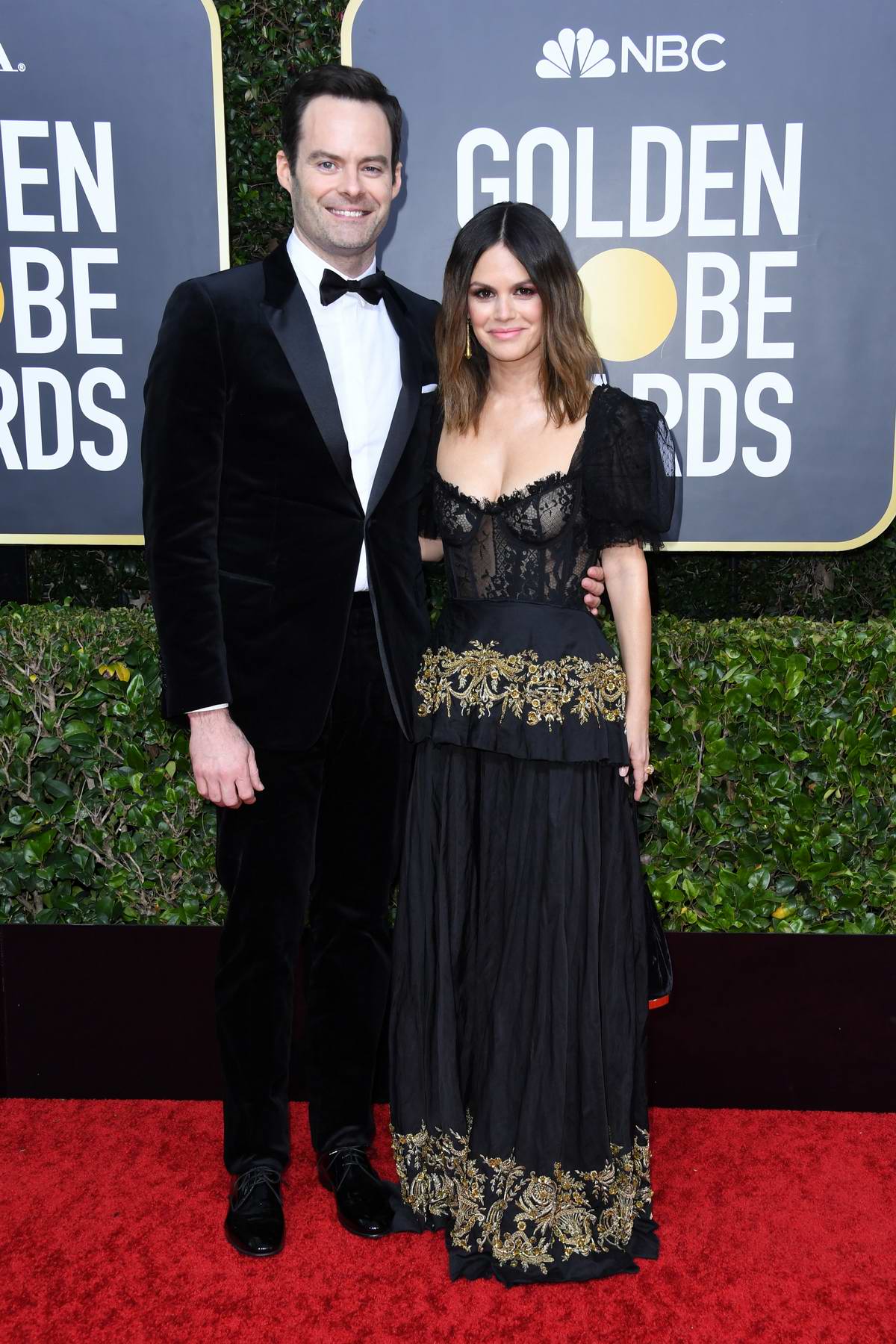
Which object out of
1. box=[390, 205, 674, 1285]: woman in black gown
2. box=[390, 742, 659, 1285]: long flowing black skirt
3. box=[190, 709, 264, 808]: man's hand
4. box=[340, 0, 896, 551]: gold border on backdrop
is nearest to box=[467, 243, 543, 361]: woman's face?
box=[390, 205, 674, 1285]: woman in black gown

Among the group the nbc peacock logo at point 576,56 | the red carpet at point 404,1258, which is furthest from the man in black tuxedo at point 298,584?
the nbc peacock logo at point 576,56

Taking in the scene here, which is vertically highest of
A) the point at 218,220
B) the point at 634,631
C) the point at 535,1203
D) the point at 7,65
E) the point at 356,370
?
the point at 7,65

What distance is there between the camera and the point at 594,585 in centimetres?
218

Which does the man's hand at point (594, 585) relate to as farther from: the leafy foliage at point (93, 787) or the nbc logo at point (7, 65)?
the nbc logo at point (7, 65)

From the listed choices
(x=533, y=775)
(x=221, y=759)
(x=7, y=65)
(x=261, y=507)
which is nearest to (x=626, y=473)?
(x=533, y=775)

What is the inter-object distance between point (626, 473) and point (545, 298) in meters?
0.39

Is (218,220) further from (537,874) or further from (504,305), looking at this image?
(537,874)

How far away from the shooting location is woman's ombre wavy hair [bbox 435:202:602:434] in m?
2.07

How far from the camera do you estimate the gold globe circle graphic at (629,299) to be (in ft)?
9.87

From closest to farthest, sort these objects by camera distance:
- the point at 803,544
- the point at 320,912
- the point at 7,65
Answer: the point at 320,912 < the point at 7,65 < the point at 803,544

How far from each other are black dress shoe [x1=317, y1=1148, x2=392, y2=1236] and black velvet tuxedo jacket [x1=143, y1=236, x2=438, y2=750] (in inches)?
39.8

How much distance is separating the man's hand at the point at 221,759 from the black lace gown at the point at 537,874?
0.37 meters

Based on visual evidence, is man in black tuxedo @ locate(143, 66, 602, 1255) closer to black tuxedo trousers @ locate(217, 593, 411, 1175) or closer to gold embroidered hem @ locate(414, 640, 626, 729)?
black tuxedo trousers @ locate(217, 593, 411, 1175)

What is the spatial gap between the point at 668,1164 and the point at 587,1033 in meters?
0.70
